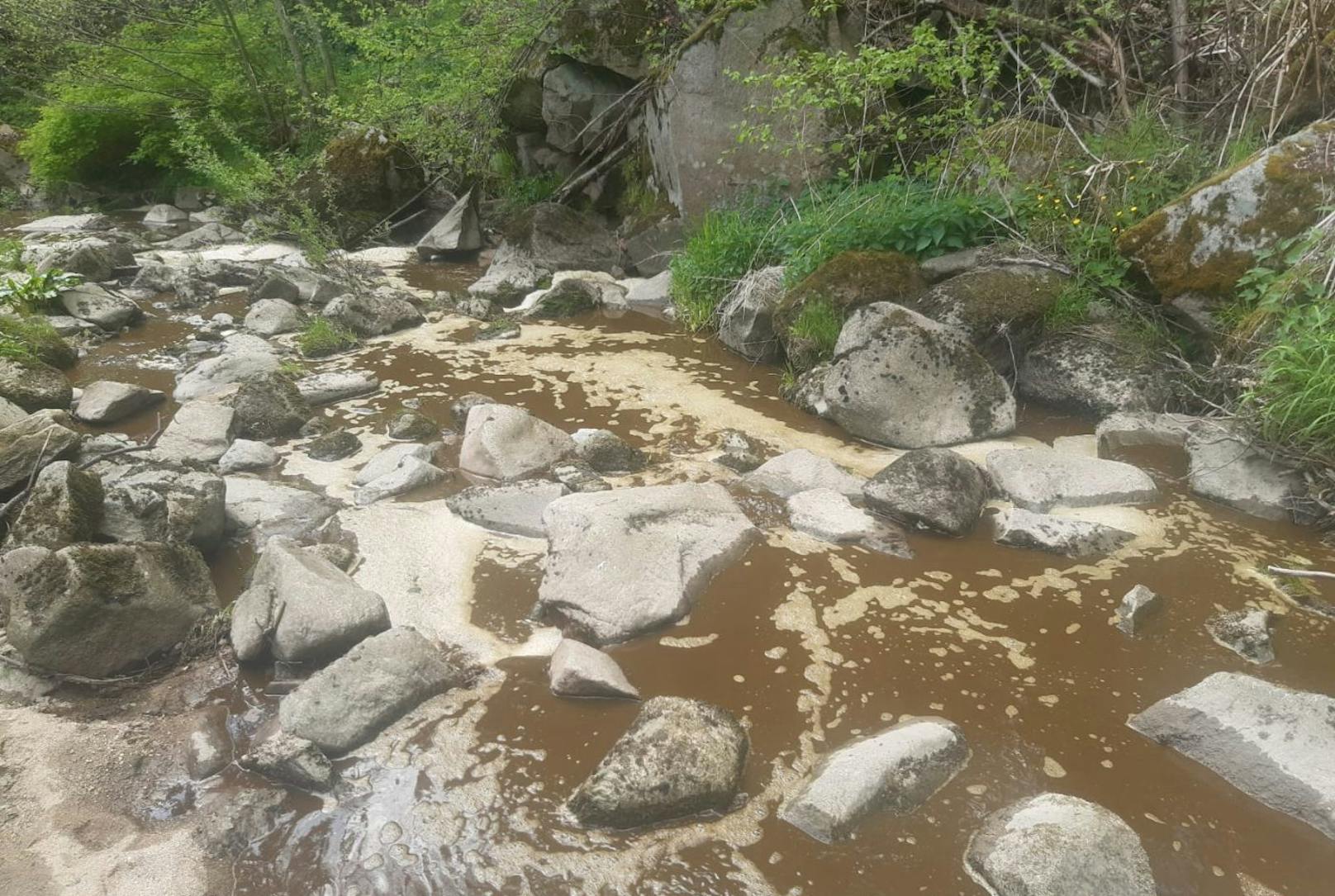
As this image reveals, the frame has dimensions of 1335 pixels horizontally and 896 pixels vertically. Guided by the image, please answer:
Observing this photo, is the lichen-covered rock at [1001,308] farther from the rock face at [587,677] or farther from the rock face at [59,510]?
the rock face at [59,510]

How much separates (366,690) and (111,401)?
11.8 feet

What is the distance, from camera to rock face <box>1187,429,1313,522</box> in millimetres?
4008

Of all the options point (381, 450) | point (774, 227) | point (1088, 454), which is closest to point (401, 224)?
point (774, 227)

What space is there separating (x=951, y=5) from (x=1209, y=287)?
11.6 feet

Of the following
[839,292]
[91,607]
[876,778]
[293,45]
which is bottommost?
[876,778]

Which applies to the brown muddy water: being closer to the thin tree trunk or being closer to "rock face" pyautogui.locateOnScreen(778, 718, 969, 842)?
"rock face" pyautogui.locateOnScreen(778, 718, 969, 842)

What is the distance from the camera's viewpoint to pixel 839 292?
5727 millimetres

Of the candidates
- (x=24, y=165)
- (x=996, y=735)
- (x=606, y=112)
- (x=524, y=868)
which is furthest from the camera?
(x=24, y=165)

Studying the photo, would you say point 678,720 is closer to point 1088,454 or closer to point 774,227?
point 1088,454

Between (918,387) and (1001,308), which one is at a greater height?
(1001,308)

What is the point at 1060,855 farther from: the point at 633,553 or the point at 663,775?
the point at 633,553

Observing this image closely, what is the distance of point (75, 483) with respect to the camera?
3459 millimetres

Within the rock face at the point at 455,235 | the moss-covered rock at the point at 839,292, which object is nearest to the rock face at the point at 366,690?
the moss-covered rock at the point at 839,292

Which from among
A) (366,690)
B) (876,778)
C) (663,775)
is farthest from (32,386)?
(876,778)
